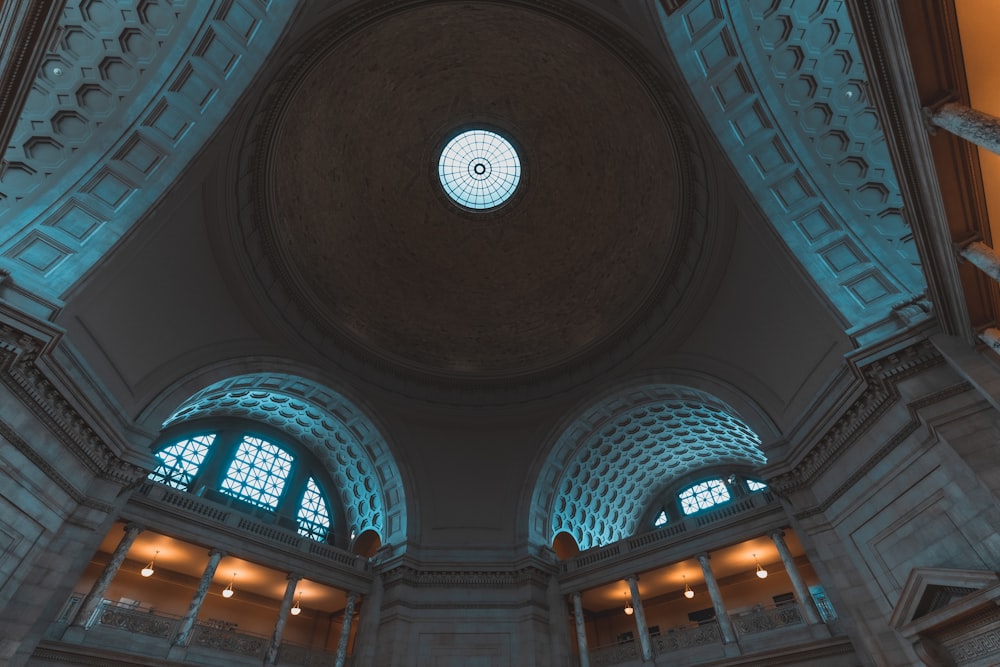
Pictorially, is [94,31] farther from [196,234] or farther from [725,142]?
[725,142]

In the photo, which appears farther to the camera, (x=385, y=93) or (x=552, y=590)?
(x=385, y=93)

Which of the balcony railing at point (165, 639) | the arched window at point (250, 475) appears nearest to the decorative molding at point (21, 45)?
the balcony railing at point (165, 639)

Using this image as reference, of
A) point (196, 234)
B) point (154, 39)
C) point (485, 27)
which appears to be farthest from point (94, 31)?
point (485, 27)

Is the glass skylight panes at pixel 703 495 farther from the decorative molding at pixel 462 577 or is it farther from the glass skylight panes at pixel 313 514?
the glass skylight panes at pixel 313 514

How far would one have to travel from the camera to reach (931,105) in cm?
687

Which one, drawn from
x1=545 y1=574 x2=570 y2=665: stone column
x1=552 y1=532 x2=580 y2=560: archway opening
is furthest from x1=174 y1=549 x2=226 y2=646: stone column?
x1=552 y1=532 x2=580 y2=560: archway opening

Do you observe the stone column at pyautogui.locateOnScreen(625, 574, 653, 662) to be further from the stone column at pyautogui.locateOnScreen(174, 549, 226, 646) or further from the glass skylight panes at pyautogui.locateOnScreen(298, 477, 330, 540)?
the stone column at pyautogui.locateOnScreen(174, 549, 226, 646)

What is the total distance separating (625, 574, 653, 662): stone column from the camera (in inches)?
624

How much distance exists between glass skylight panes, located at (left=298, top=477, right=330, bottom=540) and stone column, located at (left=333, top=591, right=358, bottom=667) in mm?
3675

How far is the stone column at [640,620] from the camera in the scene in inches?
624

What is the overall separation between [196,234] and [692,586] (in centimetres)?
2121

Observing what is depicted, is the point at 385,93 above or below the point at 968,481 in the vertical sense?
above

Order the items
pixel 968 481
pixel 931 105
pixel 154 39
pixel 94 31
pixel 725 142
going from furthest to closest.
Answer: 1. pixel 725 142
2. pixel 154 39
3. pixel 94 31
4. pixel 968 481
5. pixel 931 105

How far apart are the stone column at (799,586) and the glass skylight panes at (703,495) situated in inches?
322
